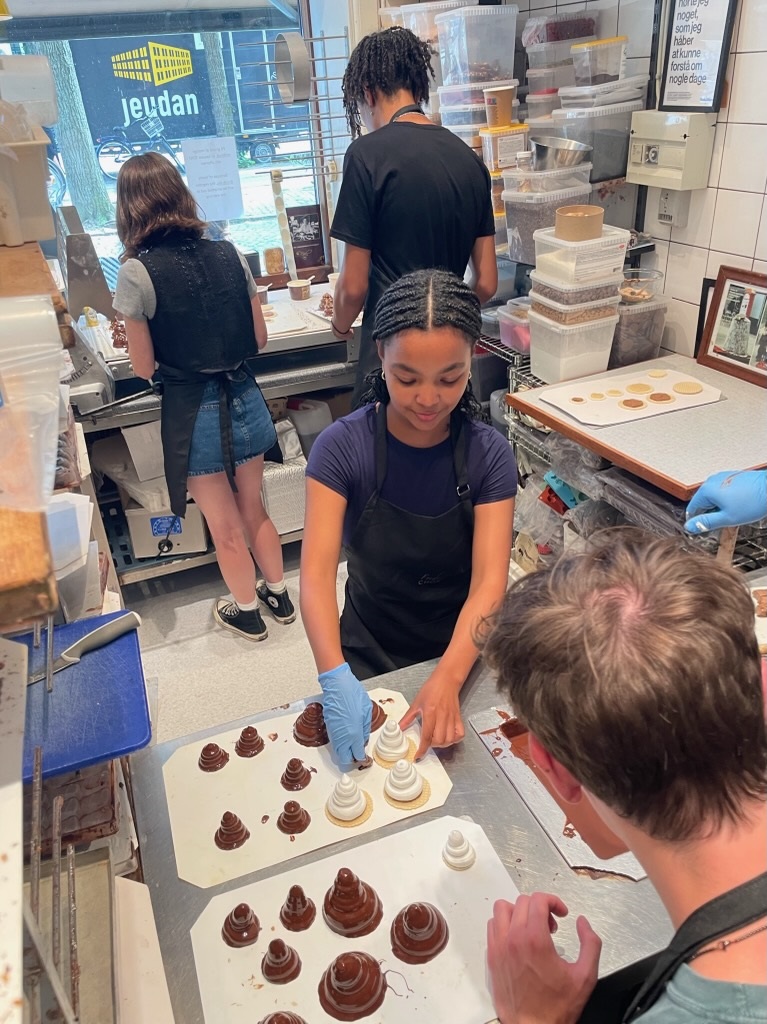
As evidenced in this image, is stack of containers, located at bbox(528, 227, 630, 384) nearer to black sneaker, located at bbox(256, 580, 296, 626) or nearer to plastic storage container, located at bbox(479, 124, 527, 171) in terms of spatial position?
plastic storage container, located at bbox(479, 124, 527, 171)

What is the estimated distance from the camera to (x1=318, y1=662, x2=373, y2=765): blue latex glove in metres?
1.13

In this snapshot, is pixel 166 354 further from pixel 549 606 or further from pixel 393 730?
pixel 549 606

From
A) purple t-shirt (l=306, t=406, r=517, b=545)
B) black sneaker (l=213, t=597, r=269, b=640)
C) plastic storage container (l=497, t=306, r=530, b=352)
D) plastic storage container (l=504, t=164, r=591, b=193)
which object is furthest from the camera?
black sneaker (l=213, t=597, r=269, b=640)

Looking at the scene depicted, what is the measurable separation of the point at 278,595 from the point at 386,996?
2.13m

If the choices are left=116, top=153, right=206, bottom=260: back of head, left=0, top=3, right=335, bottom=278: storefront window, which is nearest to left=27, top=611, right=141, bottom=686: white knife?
left=116, top=153, right=206, bottom=260: back of head

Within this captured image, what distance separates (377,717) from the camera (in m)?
1.23

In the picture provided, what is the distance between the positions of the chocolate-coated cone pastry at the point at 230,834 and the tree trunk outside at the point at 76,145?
115 inches

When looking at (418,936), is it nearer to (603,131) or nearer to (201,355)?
(201,355)

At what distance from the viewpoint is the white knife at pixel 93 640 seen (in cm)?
106

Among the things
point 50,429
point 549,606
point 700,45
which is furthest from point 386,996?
point 700,45

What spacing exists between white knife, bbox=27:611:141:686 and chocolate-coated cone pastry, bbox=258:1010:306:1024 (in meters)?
0.52

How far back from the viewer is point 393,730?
117cm

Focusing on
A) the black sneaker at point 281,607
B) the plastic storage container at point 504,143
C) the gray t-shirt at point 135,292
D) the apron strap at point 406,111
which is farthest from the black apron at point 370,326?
the black sneaker at point 281,607

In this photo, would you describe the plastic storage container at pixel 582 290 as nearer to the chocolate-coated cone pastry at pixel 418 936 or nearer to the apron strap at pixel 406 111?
the apron strap at pixel 406 111
